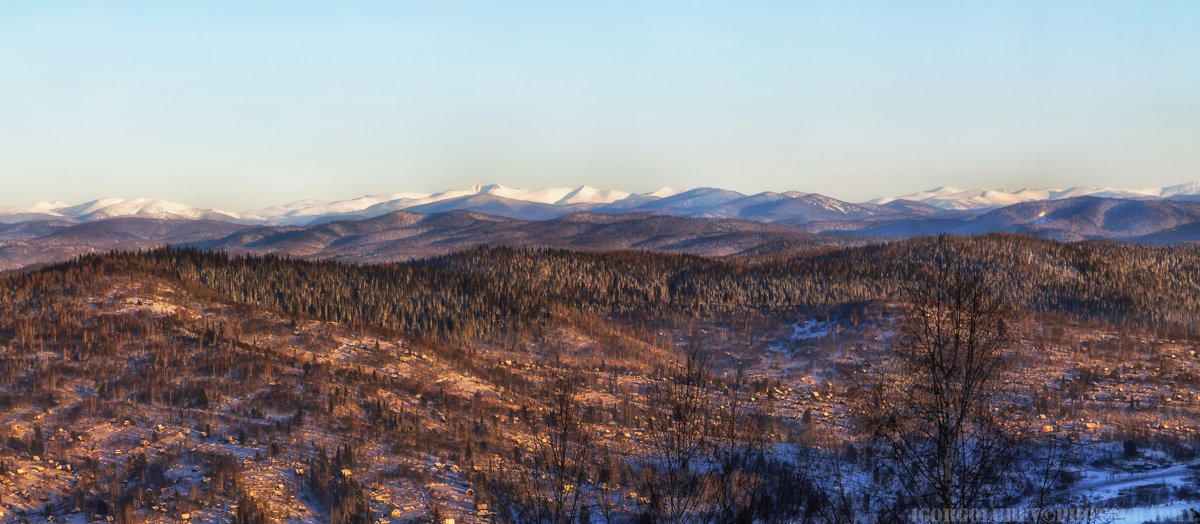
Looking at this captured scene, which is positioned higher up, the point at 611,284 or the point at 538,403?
the point at 611,284

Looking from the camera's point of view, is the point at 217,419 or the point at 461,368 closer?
the point at 217,419

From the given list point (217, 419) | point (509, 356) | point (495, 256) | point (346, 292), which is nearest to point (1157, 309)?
point (495, 256)

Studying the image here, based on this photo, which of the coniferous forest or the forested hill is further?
the forested hill

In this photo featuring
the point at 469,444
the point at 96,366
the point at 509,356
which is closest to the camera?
the point at 469,444

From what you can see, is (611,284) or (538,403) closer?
(538,403)

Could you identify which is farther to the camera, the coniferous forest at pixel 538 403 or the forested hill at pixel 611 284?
the forested hill at pixel 611 284

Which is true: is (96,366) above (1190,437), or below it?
above

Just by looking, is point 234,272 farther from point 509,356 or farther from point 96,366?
point 96,366

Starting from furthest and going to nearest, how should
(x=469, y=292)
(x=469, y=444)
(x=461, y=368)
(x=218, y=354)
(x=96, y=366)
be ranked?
(x=469, y=292)
(x=461, y=368)
(x=218, y=354)
(x=96, y=366)
(x=469, y=444)
